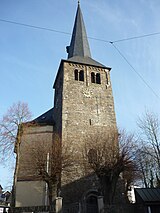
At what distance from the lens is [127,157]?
613 inches

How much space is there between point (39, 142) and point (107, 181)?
770 centimetres

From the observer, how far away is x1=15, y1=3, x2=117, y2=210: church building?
698 inches

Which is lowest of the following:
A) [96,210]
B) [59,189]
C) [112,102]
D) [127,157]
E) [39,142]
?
[96,210]

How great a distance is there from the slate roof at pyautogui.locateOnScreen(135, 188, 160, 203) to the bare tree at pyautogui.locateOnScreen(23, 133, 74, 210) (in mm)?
5345

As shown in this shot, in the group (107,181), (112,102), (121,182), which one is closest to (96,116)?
(112,102)

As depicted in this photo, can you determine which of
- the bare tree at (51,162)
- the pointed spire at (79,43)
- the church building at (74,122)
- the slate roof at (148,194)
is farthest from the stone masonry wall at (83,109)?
the slate roof at (148,194)

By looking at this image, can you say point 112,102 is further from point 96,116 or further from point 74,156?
point 74,156

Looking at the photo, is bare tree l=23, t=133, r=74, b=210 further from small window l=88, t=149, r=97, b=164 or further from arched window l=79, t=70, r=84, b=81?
arched window l=79, t=70, r=84, b=81

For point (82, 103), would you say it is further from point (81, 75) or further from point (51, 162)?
point (51, 162)

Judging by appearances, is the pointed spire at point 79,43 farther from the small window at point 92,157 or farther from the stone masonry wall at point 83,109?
the small window at point 92,157

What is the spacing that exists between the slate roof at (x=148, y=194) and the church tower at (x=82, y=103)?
4.61 m

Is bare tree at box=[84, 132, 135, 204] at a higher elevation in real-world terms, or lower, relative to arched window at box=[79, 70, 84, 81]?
lower

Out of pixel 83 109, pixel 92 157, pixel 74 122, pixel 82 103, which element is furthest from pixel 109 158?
pixel 82 103

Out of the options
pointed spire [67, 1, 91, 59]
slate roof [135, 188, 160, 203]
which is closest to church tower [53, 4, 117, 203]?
pointed spire [67, 1, 91, 59]
